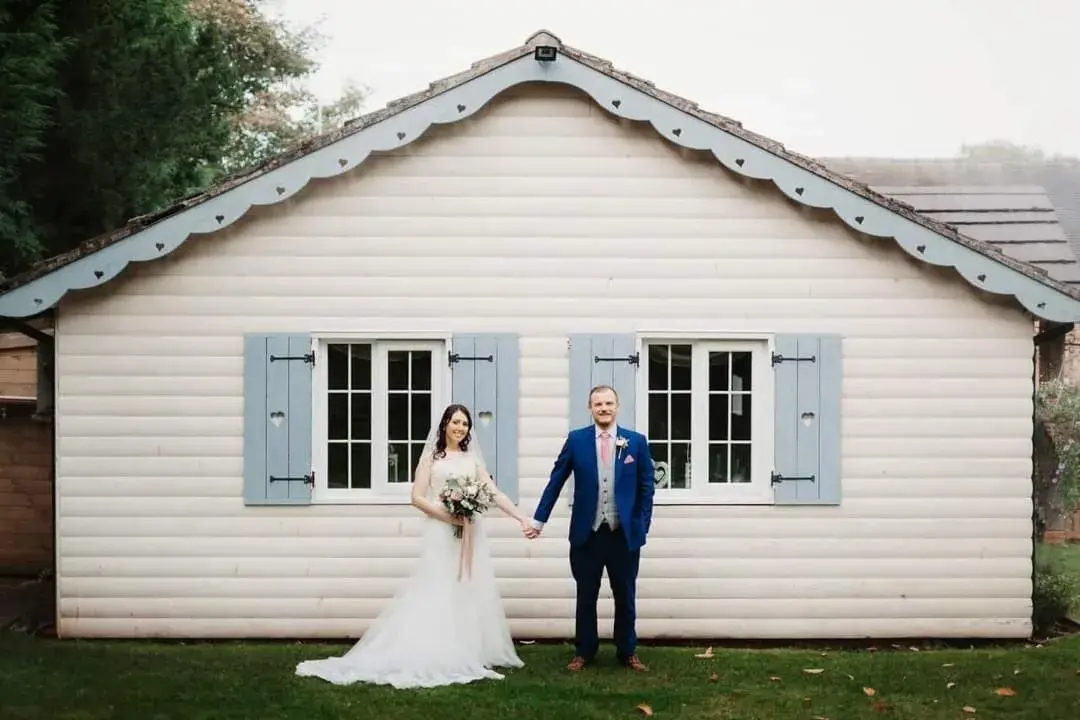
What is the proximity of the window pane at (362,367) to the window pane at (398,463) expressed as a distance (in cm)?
52

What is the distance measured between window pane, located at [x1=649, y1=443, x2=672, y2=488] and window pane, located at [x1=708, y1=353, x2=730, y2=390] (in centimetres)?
61

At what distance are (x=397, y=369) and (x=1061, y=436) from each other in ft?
28.9

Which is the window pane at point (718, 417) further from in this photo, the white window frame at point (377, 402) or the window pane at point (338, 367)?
the window pane at point (338, 367)

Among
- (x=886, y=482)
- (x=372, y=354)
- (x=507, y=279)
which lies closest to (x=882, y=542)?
(x=886, y=482)

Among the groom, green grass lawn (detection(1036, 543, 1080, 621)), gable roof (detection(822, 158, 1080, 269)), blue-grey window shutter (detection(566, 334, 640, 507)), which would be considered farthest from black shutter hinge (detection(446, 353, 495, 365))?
gable roof (detection(822, 158, 1080, 269))

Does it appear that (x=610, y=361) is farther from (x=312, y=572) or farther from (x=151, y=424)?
(x=151, y=424)

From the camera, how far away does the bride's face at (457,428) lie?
8.95 m

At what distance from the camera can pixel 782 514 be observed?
10.1 meters

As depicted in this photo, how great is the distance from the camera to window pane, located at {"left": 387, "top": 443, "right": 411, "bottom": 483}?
10.1 meters

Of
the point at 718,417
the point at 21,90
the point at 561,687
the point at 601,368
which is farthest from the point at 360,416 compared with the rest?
the point at 21,90

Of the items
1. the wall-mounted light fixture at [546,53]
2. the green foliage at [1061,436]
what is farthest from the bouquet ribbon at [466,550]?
the green foliage at [1061,436]

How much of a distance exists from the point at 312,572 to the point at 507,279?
270cm

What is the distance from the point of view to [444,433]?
9.11 metres

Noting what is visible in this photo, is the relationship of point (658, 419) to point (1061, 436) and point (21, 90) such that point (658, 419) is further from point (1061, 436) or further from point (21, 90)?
point (21, 90)
